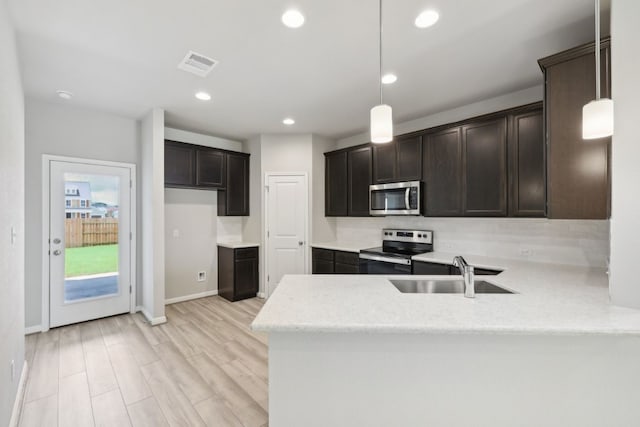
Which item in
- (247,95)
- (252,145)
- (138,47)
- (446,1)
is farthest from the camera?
(252,145)

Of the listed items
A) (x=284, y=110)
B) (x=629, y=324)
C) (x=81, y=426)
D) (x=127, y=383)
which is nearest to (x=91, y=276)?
(x=127, y=383)

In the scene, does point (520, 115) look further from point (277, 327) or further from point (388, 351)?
point (277, 327)

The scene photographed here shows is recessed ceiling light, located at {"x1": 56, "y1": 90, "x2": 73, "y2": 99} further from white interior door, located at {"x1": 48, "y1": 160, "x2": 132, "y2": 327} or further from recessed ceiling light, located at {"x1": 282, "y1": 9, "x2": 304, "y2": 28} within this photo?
recessed ceiling light, located at {"x1": 282, "y1": 9, "x2": 304, "y2": 28}

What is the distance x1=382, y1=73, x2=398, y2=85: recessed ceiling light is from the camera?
2.70 m

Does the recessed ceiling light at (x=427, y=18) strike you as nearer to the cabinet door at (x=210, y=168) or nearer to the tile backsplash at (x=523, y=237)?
the tile backsplash at (x=523, y=237)

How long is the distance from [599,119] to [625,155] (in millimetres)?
366

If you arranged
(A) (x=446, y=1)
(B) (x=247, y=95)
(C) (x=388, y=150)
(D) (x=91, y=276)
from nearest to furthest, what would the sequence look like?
(A) (x=446, y=1), (B) (x=247, y=95), (D) (x=91, y=276), (C) (x=388, y=150)

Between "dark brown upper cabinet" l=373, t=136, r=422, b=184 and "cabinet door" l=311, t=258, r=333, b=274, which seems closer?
"dark brown upper cabinet" l=373, t=136, r=422, b=184

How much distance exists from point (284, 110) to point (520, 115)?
2698 millimetres

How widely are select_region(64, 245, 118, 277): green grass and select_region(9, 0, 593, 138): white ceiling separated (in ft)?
6.07

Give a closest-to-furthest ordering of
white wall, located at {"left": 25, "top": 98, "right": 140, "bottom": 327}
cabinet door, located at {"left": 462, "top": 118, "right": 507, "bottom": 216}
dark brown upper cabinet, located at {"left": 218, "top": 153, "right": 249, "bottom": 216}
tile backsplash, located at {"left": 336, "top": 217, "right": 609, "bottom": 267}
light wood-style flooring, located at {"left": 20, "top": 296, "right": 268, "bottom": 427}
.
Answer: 1. light wood-style flooring, located at {"left": 20, "top": 296, "right": 268, "bottom": 427}
2. tile backsplash, located at {"left": 336, "top": 217, "right": 609, "bottom": 267}
3. cabinet door, located at {"left": 462, "top": 118, "right": 507, "bottom": 216}
4. white wall, located at {"left": 25, "top": 98, "right": 140, "bottom": 327}
5. dark brown upper cabinet, located at {"left": 218, "top": 153, "right": 249, "bottom": 216}

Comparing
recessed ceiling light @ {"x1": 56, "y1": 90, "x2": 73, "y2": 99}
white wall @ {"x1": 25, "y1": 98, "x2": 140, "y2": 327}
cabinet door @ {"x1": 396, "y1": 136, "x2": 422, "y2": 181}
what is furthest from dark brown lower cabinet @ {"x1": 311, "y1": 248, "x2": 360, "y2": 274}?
recessed ceiling light @ {"x1": 56, "y1": 90, "x2": 73, "y2": 99}

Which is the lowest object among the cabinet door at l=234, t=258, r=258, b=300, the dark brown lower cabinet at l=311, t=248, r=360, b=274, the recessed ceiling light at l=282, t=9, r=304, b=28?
the cabinet door at l=234, t=258, r=258, b=300

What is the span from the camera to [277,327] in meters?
1.22
